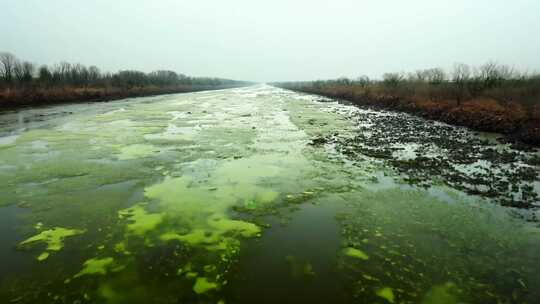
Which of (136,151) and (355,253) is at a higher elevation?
(136,151)

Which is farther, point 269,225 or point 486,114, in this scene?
point 486,114

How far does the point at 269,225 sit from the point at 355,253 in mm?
1786

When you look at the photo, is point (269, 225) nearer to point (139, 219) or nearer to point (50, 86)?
point (139, 219)

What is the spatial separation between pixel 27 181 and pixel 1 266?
4728mm

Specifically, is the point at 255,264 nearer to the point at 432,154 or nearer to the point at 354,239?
the point at 354,239

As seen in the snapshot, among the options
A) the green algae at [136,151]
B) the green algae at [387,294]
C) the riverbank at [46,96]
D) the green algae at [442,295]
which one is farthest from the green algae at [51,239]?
the riverbank at [46,96]

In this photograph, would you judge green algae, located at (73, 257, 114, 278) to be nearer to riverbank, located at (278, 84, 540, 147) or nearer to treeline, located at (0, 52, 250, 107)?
riverbank, located at (278, 84, 540, 147)

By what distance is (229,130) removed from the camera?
17422mm

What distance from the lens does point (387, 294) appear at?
154 inches

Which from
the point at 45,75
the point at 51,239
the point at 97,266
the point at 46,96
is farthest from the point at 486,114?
the point at 45,75

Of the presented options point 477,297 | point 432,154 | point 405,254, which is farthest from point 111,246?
point 432,154

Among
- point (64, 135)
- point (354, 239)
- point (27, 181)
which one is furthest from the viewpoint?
point (64, 135)

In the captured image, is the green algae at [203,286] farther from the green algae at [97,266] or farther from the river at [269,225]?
the green algae at [97,266]

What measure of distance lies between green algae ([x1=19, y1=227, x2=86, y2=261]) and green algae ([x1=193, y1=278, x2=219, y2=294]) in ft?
8.78
